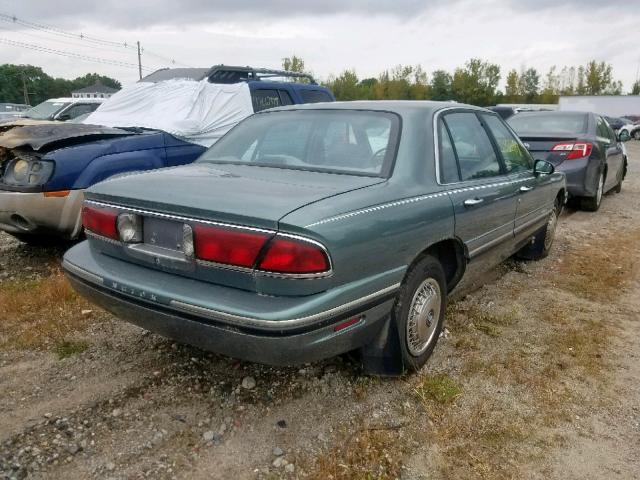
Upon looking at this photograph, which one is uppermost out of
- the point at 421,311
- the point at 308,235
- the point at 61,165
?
the point at 61,165

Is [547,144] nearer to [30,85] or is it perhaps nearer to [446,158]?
[446,158]

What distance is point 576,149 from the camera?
713 cm

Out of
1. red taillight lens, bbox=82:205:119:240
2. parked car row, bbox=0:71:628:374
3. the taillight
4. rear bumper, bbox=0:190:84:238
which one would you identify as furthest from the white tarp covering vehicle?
the taillight

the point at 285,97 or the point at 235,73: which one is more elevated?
the point at 235,73

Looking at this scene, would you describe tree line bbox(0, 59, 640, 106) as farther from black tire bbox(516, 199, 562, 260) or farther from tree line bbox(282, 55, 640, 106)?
black tire bbox(516, 199, 562, 260)

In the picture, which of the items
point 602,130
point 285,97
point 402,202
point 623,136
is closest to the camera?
point 402,202

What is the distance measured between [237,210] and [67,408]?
4.64 feet

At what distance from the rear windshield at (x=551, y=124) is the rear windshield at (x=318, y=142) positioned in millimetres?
4965

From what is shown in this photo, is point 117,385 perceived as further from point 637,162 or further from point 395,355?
point 637,162

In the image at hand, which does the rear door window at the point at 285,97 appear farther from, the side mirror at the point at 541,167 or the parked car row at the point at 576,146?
the side mirror at the point at 541,167

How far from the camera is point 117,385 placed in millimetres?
2910

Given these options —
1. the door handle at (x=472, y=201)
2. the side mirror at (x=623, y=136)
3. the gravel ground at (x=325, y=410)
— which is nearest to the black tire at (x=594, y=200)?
the side mirror at (x=623, y=136)

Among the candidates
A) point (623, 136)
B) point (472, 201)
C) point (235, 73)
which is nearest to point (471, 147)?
point (472, 201)

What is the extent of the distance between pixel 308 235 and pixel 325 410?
105 cm
